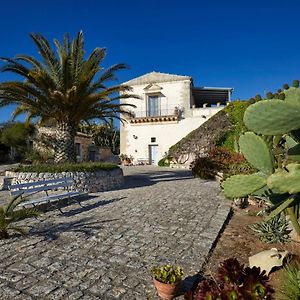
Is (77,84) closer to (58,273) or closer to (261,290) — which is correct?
(58,273)

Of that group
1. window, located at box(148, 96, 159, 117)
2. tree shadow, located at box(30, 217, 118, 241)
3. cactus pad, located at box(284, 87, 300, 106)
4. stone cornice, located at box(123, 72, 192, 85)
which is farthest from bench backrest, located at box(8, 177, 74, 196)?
stone cornice, located at box(123, 72, 192, 85)

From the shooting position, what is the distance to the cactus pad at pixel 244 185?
2988mm

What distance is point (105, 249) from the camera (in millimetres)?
4355

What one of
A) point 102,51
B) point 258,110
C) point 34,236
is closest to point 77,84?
point 102,51

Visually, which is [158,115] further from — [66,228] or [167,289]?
[167,289]

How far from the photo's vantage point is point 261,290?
272 centimetres

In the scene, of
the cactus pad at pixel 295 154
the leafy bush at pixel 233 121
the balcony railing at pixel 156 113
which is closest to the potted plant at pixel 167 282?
the cactus pad at pixel 295 154

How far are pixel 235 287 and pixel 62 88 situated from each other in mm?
10477

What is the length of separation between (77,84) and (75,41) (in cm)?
217

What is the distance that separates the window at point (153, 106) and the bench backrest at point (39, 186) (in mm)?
20791

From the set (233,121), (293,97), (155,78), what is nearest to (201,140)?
(233,121)

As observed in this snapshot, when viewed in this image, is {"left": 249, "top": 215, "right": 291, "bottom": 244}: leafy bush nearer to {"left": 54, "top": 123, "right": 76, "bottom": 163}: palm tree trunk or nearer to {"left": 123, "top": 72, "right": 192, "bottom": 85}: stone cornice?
{"left": 54, "top": 123, "right": 76, "bottom": 163}: palm tree trunk

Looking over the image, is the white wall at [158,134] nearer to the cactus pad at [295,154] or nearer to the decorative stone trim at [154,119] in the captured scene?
the decorative stone trim at [154,119]

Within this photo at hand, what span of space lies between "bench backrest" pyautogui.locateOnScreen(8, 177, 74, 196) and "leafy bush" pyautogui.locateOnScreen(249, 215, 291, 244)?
16.9 ft
